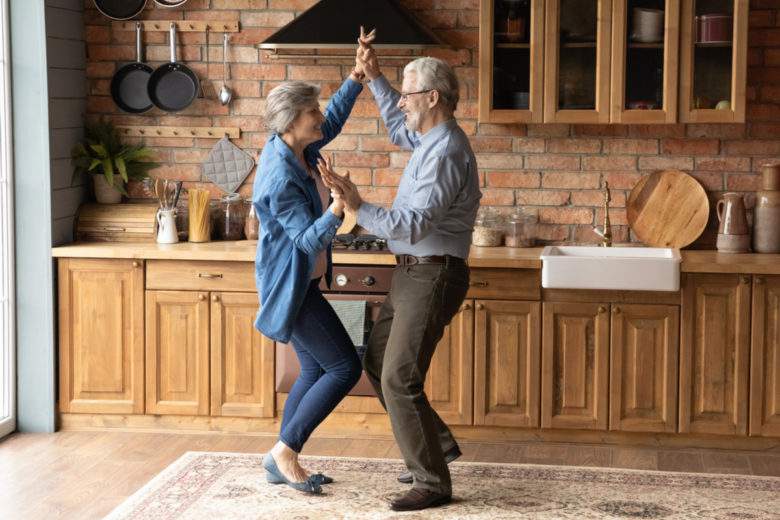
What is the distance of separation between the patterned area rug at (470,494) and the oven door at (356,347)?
1.37 feet

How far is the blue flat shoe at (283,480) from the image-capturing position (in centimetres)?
414

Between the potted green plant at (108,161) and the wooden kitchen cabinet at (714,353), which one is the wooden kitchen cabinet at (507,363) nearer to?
the wooden kitchen cabinet at (714,353)

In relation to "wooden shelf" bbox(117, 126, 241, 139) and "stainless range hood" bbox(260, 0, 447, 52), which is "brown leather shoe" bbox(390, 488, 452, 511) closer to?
"stainless range hood" bbox(260, 0, 447, 52)

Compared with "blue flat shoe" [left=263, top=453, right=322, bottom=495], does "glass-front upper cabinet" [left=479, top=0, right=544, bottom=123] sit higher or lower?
higher

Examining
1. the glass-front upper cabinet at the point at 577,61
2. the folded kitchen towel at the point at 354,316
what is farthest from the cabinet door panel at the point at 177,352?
the glass-front upper cabinet at the point at 577,61

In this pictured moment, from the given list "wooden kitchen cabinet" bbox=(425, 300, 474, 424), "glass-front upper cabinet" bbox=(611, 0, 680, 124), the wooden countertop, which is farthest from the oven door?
"glass-front upper cabinet" bbox=(611, 0, 680, 124)

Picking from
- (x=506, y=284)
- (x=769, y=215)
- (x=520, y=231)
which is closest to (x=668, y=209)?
(x=769, y=215)

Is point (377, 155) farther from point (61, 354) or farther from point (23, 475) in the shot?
point (23, 475)

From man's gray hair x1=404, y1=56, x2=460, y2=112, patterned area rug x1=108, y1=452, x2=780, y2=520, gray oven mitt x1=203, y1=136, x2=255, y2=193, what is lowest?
patterned area rug x1=108, y1=452, x2=780, y2=520

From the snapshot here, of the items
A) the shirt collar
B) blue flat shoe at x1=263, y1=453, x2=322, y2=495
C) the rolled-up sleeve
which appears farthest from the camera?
blue flat shoe at x1=263, y1=453, x2=322, y2=495

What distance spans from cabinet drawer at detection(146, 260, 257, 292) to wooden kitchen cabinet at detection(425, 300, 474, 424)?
85 centimetres

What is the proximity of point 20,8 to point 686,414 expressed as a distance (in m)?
3.31

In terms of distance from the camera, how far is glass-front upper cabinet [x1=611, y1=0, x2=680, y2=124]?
4852mm

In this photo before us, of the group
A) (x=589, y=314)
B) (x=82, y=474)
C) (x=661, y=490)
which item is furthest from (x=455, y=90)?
(x=82, y=474)
